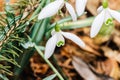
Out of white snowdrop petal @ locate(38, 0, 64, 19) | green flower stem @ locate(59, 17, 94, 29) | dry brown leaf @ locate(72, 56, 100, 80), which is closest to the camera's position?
white snowdrop petal @ locate(38, 0, 64, 19)

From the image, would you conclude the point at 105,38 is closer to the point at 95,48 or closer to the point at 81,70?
the point at 95,48

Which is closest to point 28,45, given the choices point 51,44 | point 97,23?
point 51,44

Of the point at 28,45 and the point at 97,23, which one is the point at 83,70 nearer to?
the point at 28,45

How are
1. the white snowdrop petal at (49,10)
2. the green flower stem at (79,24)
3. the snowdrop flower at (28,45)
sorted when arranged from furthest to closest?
the green flower stem at (79,24) → the snowdrop flower at (28,45) → the white snowdrop petal at (49,10)

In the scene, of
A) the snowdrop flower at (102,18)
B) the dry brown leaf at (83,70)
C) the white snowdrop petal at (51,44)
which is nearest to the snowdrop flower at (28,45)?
the white snowdrop petal at (51,44)

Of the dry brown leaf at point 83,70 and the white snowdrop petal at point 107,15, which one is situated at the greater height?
the white snowdrop petal at point 107,15

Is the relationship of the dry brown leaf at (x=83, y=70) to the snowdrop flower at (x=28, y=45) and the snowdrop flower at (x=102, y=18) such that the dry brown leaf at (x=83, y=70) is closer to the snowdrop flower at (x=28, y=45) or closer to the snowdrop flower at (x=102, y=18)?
the snowdrop flower at (x=28, y=45)

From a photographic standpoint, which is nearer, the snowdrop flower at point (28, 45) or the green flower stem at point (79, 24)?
the snowdrop flower at point (28, 45)

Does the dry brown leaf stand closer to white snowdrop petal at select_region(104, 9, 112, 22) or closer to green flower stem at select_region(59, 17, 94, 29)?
green flower stem at select_region(59, 17, 94, 29)

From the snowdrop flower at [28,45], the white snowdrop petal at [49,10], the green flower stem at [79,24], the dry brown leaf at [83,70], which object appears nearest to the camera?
the white snowdrop petal at [49,10]

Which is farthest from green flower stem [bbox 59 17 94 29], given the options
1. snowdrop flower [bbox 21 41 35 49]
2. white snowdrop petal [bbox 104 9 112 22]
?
white snowdrop petal [bbox 104 9 112 22]

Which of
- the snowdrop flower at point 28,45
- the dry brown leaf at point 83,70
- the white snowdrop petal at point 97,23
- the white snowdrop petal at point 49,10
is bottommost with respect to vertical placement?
the dry brown leaf at point 83,70
